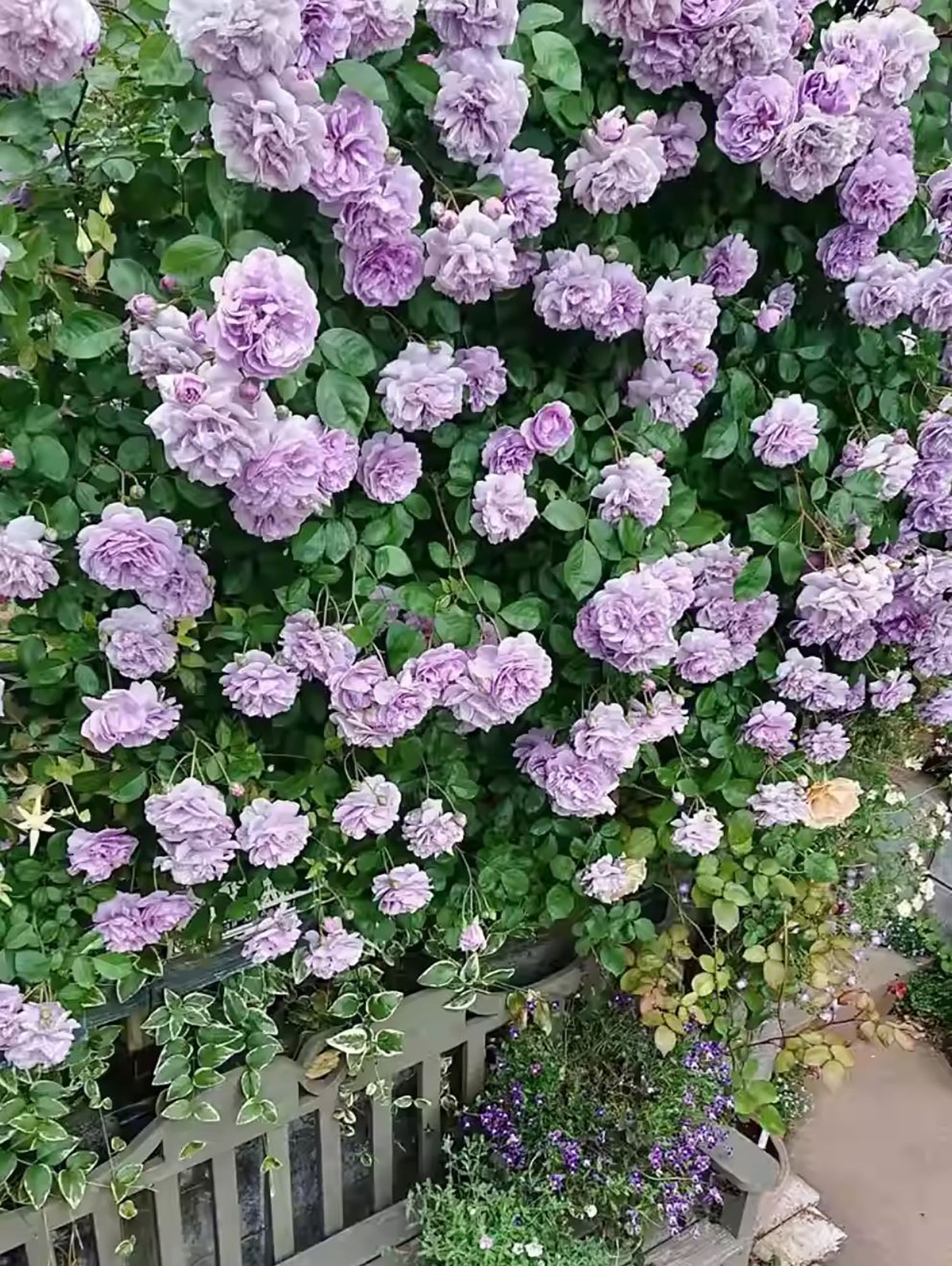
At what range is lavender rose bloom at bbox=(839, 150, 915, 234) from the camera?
123cm

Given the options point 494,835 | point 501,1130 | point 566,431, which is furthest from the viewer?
point 501,1130

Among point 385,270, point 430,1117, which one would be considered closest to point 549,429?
point 385,270

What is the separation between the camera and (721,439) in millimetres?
1341

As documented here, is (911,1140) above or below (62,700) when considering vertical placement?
below

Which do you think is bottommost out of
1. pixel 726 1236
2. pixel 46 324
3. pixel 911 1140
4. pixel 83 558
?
pixel 911 1140

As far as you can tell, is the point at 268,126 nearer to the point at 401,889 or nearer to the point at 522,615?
the point at 522,615

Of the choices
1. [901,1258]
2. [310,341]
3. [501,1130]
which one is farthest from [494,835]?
[901,1258]

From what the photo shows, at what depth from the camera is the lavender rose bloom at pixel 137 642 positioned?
1.17 meters

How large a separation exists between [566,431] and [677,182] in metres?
0.29

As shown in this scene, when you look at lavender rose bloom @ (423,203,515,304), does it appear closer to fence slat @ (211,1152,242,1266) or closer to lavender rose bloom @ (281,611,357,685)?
lavender rose bloom @ (281,611,357,685)

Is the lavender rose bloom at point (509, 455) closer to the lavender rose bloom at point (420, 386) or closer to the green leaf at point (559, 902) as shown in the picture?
the lavender rose bloom at point (420, 386)

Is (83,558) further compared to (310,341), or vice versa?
(83,558)

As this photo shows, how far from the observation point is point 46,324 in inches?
42.7

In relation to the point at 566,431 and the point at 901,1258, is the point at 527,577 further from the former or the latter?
the point at 901,1258
